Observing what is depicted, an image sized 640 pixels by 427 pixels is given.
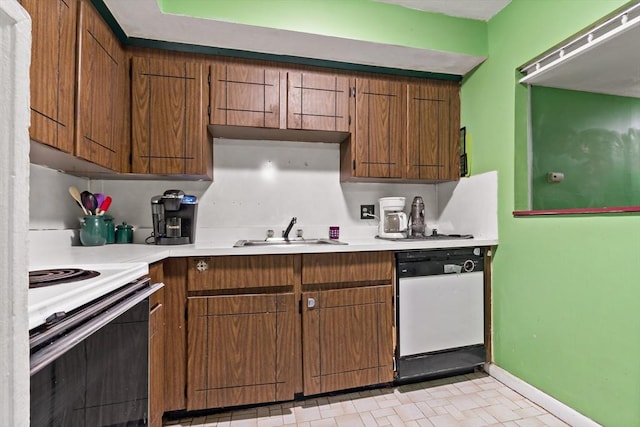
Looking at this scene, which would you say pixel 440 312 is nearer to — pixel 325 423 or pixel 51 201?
pixel 325 423

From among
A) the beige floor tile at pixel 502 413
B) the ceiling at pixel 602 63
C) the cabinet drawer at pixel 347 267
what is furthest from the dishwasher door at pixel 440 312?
the ceiling at pixel 602 63

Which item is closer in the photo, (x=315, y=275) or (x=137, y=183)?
(x=315, y=275)

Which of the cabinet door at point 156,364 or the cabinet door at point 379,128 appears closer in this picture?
the cabinet door at point 156,364

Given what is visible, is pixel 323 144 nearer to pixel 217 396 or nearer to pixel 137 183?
pixel 137 183

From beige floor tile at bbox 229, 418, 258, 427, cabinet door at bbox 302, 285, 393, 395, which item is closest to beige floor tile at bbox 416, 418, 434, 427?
cabinet door at bbox 302, 285, 393, 395

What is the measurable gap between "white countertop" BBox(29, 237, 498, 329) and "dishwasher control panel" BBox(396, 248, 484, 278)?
0.04 metres

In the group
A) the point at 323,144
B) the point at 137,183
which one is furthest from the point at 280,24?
the point at 137,183

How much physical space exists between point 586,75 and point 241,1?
2.09 m

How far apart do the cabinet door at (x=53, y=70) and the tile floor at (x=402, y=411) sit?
4.75 ft

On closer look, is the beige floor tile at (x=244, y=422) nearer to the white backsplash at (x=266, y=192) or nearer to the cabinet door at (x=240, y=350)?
the cabinet door at (x=240, y=350)

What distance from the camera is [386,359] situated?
176cm

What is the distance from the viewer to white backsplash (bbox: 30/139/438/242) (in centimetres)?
205

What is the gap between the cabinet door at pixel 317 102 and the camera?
1.96 meters

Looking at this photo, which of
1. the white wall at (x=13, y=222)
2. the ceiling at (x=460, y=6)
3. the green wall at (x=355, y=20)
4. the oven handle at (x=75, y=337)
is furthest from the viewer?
the ceiling at (x=460, y=6)
